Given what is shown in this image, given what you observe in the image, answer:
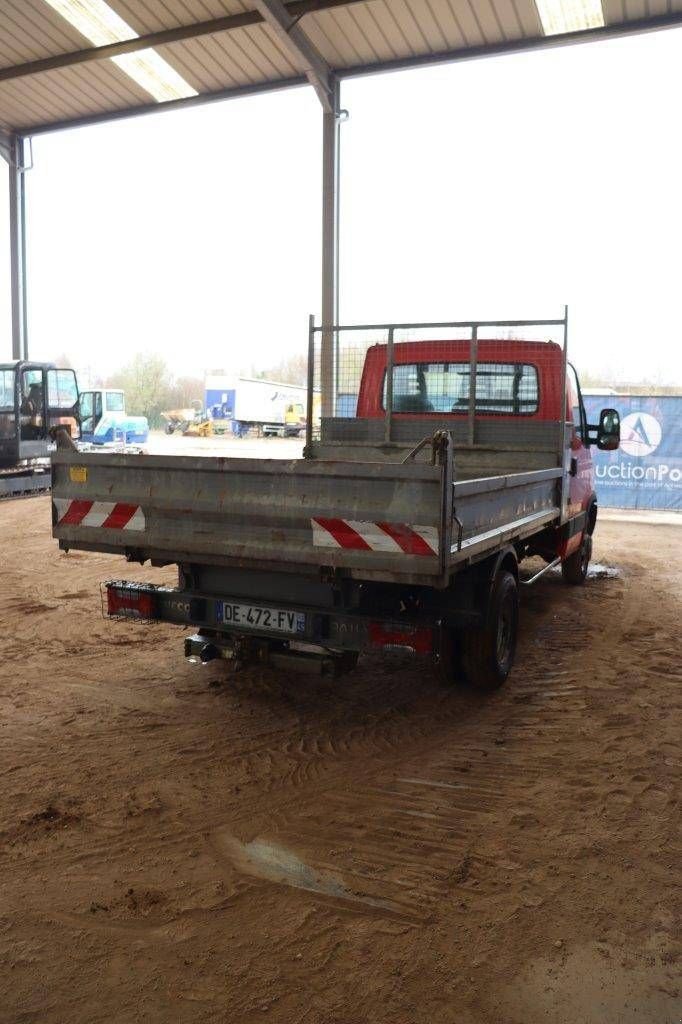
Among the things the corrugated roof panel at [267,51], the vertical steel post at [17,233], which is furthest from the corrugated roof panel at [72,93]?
the corrugated roof panel at [267,51]

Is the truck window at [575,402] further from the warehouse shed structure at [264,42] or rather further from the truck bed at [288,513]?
the warehouse shed structure at [264,42]

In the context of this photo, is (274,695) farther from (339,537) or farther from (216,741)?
(339,537)

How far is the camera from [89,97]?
1384 cm

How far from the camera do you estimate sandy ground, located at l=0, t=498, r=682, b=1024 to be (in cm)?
220

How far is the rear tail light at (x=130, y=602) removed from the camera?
4289 mm

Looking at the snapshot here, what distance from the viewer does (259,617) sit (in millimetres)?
4008

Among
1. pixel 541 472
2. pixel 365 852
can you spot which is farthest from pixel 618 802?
pixel 541 472

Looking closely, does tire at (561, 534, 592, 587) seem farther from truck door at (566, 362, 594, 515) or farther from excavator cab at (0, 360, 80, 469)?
excavator cab at (0, 360, 80, 469)

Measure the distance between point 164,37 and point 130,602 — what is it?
10.6m

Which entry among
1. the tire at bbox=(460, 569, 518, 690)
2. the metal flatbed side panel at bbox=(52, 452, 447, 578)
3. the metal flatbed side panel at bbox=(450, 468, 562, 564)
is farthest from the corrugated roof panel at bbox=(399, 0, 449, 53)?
the metal flatbed side panel at bbox=(52, 452, 447, 578)

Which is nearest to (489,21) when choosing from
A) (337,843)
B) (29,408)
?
(29,408)

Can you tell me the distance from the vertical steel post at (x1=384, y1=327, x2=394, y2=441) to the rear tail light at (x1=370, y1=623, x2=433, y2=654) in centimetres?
257

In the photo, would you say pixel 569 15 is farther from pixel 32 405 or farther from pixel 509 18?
pixel 32 405

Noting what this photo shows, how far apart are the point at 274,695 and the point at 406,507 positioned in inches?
68.4
